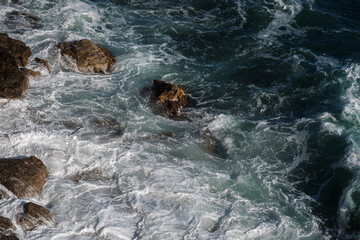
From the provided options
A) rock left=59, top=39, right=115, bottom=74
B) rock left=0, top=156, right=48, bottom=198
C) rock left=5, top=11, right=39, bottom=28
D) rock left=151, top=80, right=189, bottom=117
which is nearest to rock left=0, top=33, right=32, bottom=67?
rock left=59, top=39, right=115, bottom=74

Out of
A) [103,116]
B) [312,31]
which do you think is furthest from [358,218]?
[312,31]

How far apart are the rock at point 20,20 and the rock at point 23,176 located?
774cm

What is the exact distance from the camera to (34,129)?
33.6 feet

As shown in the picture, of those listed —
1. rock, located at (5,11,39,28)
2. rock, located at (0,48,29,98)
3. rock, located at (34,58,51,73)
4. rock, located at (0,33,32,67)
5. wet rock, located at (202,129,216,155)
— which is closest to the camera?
wet rock, located at (202,129,216,155)

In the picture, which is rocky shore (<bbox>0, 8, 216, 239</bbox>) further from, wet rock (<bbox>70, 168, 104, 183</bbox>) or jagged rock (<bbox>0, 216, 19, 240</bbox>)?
wet rock (<bbox>70, 168, 104, 183</bbox>)

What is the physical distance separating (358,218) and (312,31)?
9.75 meters

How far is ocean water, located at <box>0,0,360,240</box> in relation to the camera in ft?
28.9

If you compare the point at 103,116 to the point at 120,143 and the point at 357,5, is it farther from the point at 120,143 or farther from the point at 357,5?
the point at 357,5

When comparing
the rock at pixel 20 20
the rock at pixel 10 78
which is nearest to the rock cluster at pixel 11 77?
the rock at pixel 10 78

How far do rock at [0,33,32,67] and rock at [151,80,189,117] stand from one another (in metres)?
4.23

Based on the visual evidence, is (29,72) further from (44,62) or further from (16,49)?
(16,49)

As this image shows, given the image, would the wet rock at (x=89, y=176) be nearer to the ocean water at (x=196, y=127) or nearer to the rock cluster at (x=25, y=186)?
the ocean water at (x=196, y=127)

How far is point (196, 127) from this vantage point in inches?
451

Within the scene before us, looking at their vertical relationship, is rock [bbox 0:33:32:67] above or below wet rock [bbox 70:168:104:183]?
above
